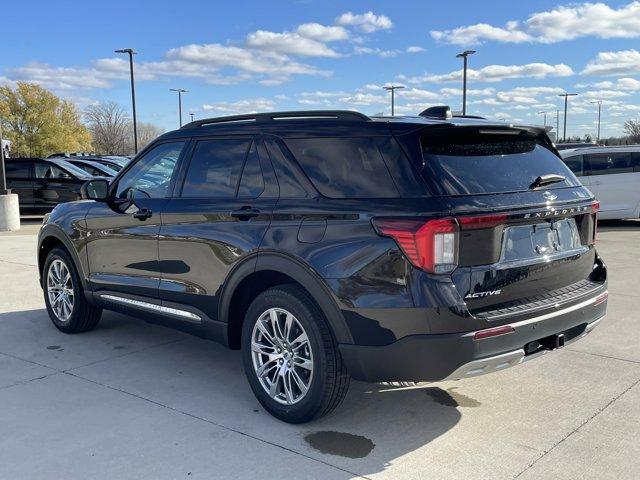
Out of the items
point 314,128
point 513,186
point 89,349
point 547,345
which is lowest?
point 89,349

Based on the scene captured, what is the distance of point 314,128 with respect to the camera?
3.64 m

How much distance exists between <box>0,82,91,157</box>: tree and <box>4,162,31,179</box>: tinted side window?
141 feet

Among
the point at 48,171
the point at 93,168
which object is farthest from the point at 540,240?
the point at 93,168

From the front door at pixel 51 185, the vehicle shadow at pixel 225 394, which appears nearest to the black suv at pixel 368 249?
the vehicle shadow at pixel 225 394

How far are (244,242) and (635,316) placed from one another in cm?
418

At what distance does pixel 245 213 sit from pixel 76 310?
8.11 ft

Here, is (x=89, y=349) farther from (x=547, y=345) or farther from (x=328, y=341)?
(x=547, y=345)

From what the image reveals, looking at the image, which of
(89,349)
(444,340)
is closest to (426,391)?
(444,340)

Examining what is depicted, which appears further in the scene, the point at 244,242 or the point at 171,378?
the point at 171,378

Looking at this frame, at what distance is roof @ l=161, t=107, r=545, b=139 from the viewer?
133 inches

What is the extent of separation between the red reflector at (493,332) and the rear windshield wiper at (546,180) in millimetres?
850

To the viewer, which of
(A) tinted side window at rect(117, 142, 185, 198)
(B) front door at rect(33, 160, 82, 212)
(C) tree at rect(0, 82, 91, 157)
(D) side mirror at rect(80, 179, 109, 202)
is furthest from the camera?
(C) tree at rect(0, 82, 91, 157)

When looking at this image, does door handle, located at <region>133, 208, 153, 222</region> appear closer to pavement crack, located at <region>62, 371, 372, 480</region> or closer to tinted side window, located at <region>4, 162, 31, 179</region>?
pavement crack, located at <region>62, 371, 372, 480</region>

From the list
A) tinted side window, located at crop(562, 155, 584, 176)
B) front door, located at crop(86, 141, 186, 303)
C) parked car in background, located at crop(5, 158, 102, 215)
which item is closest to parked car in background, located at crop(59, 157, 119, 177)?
parked car in background, located at crop(5, 158, 102, 215)
